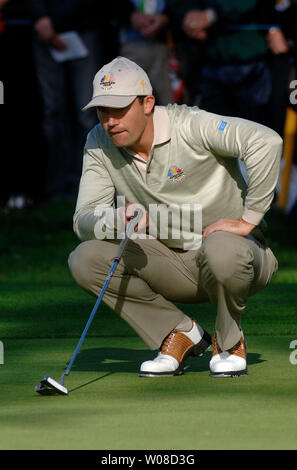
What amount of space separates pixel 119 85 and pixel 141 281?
0.85 meters

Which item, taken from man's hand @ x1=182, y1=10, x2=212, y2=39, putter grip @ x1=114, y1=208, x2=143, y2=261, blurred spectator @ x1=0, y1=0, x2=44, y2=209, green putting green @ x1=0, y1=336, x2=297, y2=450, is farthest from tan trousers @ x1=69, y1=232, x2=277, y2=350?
blurred spectator @ x1=0, y1=0, x2=44, y2=209

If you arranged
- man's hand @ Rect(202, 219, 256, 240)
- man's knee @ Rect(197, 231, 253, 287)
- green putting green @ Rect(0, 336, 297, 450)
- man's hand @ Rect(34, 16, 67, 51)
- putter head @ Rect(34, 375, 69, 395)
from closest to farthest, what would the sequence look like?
green putting green @ Rect(0, 336, 297, 450), putter head @ Rect(34, 375, 69, 395), man's knee @ Rect(197, 231, 253, 287), man's hand @ Rect(202, 219, 256, 240), man's hand @ Rect(34, 16, 67, 51)

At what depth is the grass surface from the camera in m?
3.79

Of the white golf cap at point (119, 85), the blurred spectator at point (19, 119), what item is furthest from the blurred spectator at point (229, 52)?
the white golf cap at point (119, 85)

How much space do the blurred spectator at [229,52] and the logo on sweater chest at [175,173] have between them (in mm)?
4601

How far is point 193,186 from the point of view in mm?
5164

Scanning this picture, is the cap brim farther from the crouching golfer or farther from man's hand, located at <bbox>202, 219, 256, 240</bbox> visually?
man's hand, located at <bbox>202, 219, 256, 240</bbox>

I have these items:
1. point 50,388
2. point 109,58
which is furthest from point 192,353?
point 109,58

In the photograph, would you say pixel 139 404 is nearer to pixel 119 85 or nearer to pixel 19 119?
pixel 119 85

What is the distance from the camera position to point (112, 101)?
194 inches

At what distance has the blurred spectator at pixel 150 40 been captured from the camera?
399 inches

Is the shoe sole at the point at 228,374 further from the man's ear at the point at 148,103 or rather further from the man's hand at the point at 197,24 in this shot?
the man's hand at the point at 197,24

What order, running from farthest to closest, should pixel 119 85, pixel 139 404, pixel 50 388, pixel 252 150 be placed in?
pixel 119 85 → pixel 252 150 → pixel 50 388 → pixel 139 404
